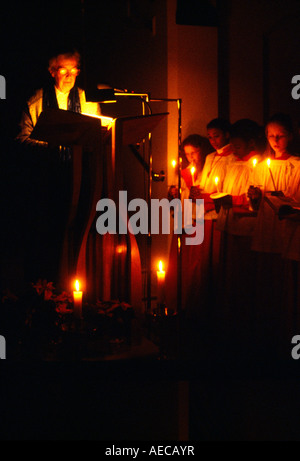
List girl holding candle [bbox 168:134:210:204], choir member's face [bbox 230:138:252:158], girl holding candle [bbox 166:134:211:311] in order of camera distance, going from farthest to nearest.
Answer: girl holding candle [bbox 168:134:210:204] → girl holding candle [bbox 166:134:211:311] → choir member's face [bbox 230:138:252:158]

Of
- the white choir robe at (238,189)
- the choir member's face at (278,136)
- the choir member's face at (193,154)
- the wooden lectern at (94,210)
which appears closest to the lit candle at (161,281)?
the wooden lectern at (94,210)

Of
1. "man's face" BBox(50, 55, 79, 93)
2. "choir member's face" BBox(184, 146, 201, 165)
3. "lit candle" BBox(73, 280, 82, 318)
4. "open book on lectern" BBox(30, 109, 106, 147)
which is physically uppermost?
"man's face" BBox(50, 55, 79, 93)

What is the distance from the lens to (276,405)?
405 centimetres

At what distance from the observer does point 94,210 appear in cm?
421

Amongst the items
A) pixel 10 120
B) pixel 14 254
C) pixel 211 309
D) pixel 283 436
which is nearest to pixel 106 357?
pixel 283 436

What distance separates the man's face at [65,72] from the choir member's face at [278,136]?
5.98 ft

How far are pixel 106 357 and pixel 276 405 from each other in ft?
4.13

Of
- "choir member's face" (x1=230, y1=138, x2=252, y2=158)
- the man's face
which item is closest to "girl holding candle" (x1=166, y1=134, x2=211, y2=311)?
"choir member's face" (x1=230, y1=138, x2=252, y2=158)

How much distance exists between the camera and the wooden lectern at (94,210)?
4.14 metres

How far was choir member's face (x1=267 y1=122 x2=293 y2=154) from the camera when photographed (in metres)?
5.21

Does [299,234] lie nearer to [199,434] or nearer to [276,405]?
[276,405]

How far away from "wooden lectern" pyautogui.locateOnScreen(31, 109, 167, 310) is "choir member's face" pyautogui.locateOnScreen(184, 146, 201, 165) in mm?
2378

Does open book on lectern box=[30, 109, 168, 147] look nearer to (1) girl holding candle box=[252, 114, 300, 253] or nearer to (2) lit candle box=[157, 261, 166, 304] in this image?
(2) lit candle box=[157, 261, 166, 304]

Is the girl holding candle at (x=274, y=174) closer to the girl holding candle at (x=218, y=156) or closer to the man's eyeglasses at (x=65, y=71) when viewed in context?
the girl holding candle at (x=218, y=156)
